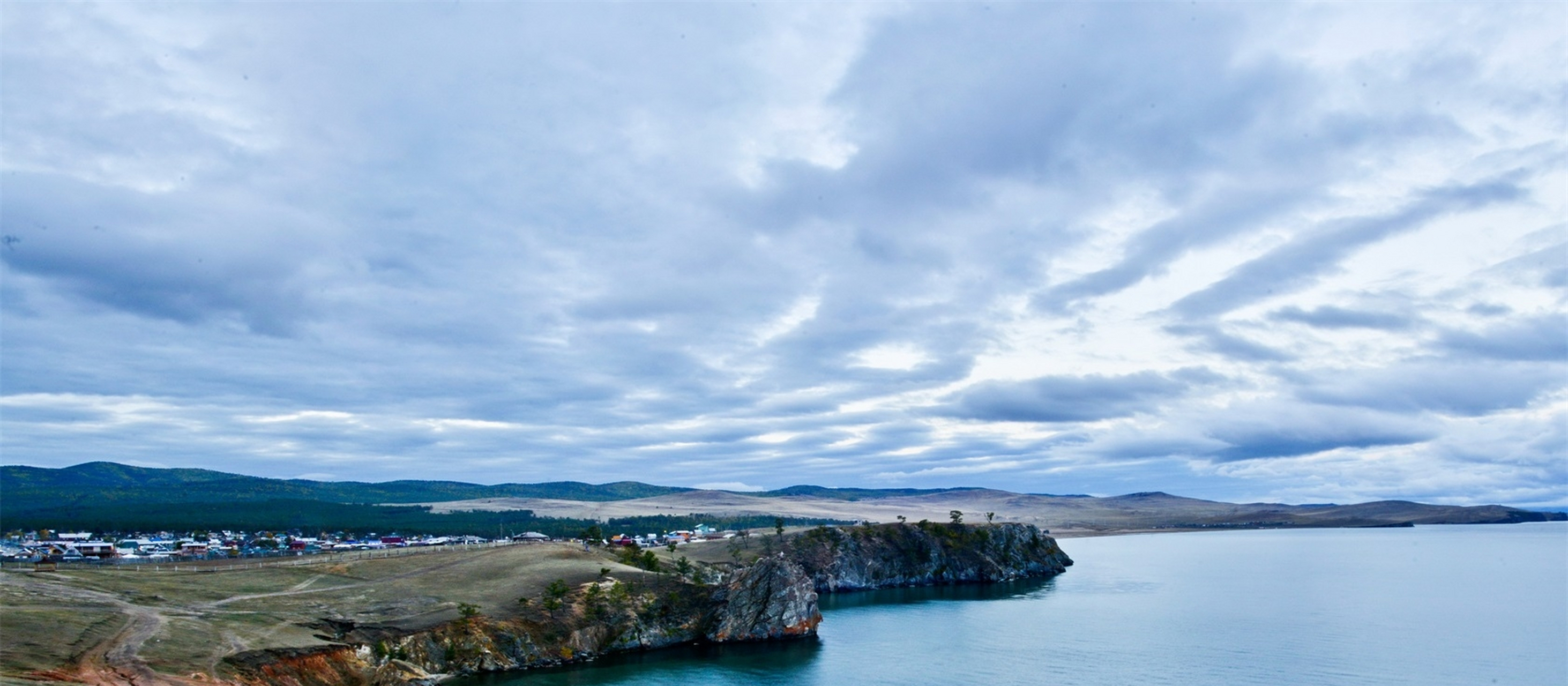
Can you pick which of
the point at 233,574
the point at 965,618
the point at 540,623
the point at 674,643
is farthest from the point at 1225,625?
the point at 233,574

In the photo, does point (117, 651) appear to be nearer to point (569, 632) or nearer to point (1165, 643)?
point (569, 632)

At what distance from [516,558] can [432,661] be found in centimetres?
3777

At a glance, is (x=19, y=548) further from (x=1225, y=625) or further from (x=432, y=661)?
(x=1225, y=625)

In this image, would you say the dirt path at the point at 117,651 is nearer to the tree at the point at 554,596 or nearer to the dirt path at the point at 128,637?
the dirt path at the point at 128,637

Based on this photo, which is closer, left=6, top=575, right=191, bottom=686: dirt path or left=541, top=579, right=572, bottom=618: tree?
left=6, top=575, right=191, bottom=686: dirt path

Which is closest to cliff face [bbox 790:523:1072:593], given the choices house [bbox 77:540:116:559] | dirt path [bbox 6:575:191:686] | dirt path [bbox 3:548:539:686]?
dirt path [bbox 3:548:539:686]

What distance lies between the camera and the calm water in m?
86.3

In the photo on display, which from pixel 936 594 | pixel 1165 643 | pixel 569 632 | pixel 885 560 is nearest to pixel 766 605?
pixel 569 632

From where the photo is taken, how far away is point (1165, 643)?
103 metres

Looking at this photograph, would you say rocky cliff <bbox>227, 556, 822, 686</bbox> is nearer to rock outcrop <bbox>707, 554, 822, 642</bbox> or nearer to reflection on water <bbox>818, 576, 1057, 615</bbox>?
rock outcrop <bbox>707, 554, 822, 642</bbox>

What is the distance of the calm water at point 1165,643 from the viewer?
86312mm

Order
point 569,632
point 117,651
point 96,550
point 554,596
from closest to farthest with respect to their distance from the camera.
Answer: point 117,651, point 569,632, point 554,596, point 96,550

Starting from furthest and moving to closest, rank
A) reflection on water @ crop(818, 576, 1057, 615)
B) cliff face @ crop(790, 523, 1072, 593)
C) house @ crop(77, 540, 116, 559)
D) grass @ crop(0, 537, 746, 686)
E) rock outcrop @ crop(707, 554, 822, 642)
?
cliff face @ crop(790, 523, 1072, 593) < reflection on water @ crop(818, 576, 1057, 615) < house @ crop(77, 540, 116, 559) < rock outcrop @ crop(707, 554, 822, 642) < grass @ crop(0, 537, 746, 686)

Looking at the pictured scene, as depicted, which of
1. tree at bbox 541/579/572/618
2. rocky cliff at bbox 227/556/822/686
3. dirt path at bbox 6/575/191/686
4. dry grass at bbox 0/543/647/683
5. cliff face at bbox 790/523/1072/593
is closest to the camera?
dirt path at bbox 6/575/191/686
